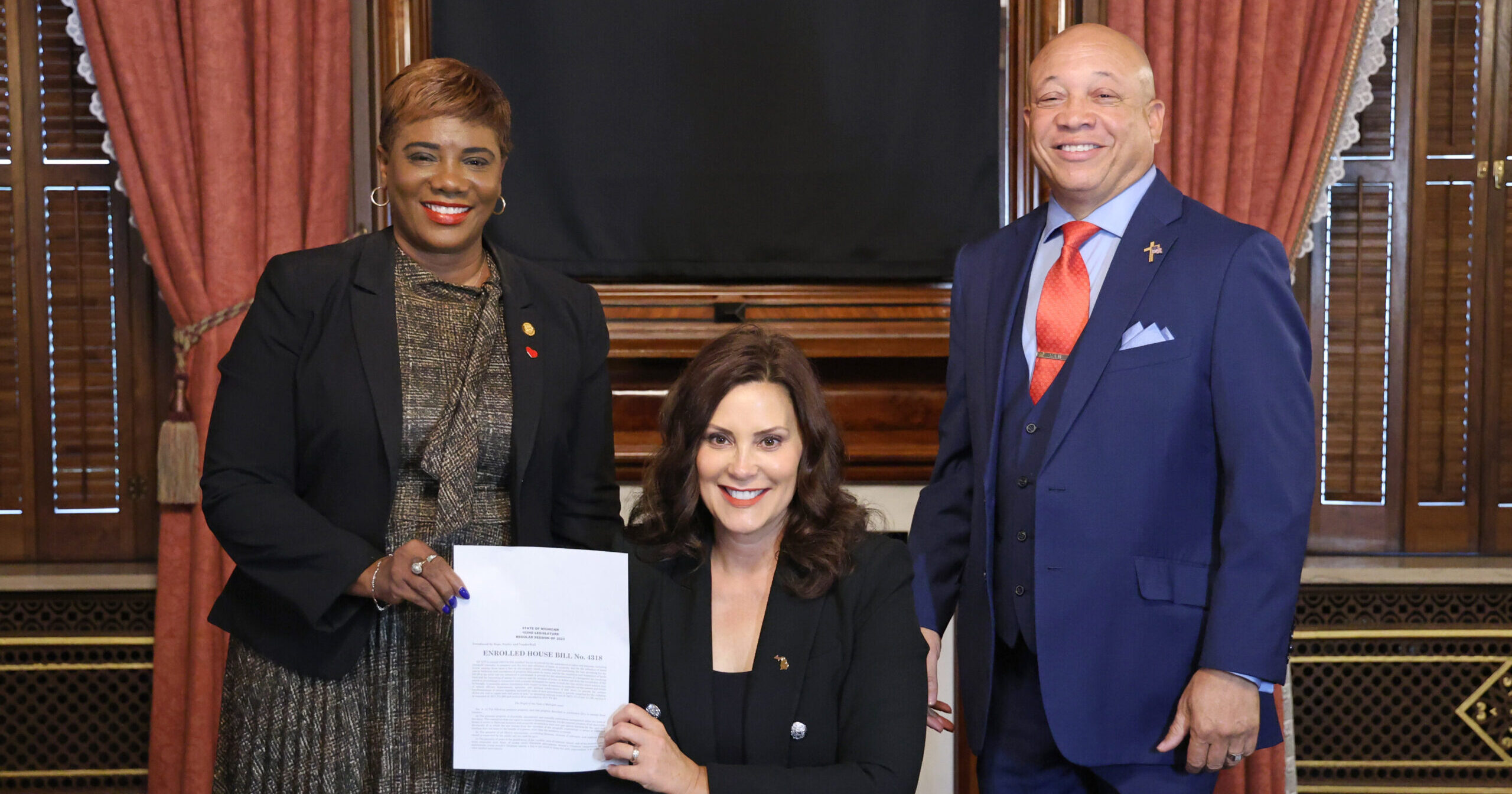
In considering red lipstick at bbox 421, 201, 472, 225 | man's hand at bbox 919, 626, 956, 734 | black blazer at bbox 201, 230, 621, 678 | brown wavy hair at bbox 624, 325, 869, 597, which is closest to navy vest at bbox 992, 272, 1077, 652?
man's hand at bbox 919, 626, 956, 734

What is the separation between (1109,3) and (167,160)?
2411 mm

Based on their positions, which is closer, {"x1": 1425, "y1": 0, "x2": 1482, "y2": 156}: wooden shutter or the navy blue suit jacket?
the navy blue suit jacket

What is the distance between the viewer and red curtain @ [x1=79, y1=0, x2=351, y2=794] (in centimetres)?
293

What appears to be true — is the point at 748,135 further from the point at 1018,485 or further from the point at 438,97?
the point at 1018,485

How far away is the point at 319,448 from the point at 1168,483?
1.23 m

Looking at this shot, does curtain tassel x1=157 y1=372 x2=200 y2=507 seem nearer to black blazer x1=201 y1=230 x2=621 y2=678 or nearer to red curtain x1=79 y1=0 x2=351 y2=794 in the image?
red curtain x1=79 y1=0 x2=351 y2=794

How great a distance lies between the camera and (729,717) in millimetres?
1623

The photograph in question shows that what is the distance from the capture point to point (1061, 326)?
1743mm

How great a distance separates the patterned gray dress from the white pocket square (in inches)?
36.0

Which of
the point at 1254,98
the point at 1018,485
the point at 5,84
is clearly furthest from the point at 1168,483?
the point at 5,84

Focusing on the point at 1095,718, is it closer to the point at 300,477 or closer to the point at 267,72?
the point at 300,477

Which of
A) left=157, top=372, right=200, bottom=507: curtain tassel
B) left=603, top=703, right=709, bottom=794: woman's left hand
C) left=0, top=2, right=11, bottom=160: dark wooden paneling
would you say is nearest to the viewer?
left=603, top=703, right=709, bottom=794: woman's left hand

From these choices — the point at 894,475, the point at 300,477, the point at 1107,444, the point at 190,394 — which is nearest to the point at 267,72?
the point at 190,394

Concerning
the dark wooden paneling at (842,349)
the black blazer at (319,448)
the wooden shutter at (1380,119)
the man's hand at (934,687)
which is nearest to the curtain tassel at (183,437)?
the dark wooden paneling at (842,349)
